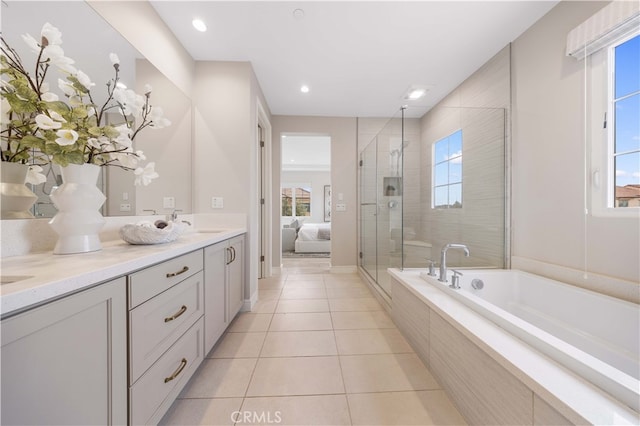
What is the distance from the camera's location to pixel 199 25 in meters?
1.91

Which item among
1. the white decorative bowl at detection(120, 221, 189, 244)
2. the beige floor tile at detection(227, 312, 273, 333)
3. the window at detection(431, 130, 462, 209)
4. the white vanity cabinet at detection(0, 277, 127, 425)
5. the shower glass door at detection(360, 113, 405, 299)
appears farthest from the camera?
the window at detection(431, 130, 462, 209)

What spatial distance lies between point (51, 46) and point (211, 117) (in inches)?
61.2

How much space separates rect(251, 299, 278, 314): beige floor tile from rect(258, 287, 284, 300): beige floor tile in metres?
0.09

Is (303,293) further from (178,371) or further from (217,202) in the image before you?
(178,371)

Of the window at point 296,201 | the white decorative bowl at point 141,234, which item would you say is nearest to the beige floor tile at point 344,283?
the white decorative bowl at point 141,234

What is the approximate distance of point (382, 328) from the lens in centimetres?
199

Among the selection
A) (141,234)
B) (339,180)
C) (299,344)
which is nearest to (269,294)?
(299,344)

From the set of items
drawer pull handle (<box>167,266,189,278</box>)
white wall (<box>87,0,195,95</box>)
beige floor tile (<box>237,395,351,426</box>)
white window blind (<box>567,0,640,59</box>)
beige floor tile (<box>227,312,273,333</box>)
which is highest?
white wall (<box>87,0,195,95</box>)

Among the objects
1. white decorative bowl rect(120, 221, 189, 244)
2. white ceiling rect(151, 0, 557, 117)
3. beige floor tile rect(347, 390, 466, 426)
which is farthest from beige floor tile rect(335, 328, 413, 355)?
white ceiling rect(151, 0, 557, 117)

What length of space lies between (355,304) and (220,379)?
4.90 ft

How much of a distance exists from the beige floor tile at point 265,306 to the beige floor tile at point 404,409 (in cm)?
128

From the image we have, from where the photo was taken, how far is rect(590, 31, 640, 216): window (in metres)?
1.35

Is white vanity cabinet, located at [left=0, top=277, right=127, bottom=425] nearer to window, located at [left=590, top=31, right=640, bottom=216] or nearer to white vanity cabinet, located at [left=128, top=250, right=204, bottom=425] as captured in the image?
white vanity cabinet, located at [left=128, top=250, right=204, bottom=425]

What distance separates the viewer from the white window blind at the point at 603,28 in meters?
1.28
